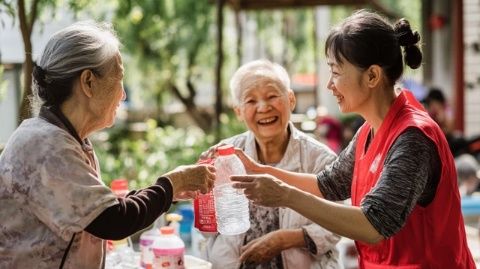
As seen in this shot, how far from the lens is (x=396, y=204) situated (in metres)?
2.15

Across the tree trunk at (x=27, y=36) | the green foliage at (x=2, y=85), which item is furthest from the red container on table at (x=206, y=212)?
the green foliage at (x=2, y=85)

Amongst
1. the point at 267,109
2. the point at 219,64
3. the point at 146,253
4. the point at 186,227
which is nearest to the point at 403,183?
the point at 267,109

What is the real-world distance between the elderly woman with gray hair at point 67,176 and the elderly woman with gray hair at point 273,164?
0.97 m

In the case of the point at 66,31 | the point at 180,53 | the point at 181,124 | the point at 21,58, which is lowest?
Answer: the point at 181,124

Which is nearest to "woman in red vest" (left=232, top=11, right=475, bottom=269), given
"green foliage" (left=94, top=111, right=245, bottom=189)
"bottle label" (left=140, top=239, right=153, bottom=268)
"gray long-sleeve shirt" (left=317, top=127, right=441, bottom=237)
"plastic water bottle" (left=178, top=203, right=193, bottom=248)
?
"gray long-sleeve shirt" (left=317, top=127, right=441, bottom=237)

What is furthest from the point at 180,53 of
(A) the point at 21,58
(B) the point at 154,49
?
(A) the point at 21,58

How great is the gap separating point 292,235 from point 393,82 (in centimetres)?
96

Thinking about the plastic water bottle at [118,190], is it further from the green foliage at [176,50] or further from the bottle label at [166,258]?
the green foliage at [176,50]

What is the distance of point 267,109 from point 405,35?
0.99m

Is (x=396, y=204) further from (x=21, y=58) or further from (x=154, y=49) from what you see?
(x=154, y=49)

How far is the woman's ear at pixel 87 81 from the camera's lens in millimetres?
2152

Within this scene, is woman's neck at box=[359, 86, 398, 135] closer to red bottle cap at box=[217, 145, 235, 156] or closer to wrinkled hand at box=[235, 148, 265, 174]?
red bottle cap at box=[217, 145, 235, 156]

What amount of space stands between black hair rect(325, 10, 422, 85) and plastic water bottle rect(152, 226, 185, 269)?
1054mm

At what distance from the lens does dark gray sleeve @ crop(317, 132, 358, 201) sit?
2881 mm
